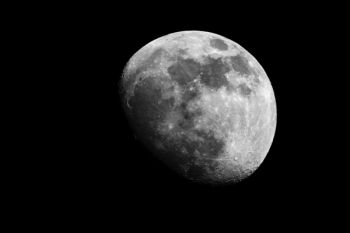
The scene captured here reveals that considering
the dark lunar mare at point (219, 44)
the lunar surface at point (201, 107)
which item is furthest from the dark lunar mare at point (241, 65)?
the dark lunar mare at point (219, 44)

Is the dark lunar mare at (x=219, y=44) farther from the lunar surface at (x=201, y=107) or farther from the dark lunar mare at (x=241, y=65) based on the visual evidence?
the dark lunar mare at (x=241, y=65)

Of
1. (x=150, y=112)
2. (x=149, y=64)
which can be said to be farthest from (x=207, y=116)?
(x=149, y=64)

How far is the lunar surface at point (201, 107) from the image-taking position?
2.81 meters

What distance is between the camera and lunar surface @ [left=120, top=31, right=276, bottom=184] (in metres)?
2.81

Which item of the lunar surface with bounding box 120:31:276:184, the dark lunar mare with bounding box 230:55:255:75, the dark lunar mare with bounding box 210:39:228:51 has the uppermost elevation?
the dark lunar mare with bounding box 210:39:228:51

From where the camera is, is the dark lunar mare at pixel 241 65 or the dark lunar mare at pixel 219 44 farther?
the dark lunar mare at pixel 219 44

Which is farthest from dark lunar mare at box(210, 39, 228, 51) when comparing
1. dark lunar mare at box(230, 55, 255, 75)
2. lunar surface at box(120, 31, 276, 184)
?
dark lunar mare at box(230, 55, 255, 75)

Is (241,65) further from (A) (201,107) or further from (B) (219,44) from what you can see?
(A) (201,107)

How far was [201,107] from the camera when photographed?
2.79 m

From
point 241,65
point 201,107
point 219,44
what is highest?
point 219,44

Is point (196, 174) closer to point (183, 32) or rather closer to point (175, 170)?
point (175, 170)

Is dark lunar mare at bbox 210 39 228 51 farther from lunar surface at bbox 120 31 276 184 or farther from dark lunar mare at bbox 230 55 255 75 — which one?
dark lunar mare at bbox 230 55 255 75

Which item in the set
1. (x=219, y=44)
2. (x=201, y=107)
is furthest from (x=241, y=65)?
(x=201, y=107)

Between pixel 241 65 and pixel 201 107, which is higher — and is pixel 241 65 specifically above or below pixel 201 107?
above
